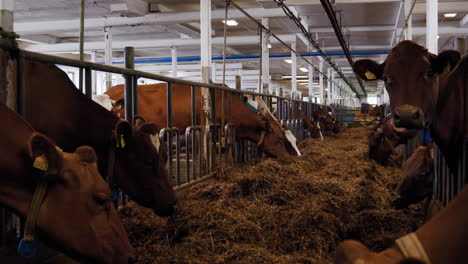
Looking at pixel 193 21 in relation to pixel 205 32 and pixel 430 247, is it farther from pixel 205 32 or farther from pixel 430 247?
pixel 430 247

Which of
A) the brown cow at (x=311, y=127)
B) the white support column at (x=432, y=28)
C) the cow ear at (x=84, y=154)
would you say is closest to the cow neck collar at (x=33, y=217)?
the cow ear at (x=84, y=154)

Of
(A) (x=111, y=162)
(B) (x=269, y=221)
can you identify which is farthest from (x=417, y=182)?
(A) (x=111, y=162)

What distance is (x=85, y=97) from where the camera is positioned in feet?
10.6

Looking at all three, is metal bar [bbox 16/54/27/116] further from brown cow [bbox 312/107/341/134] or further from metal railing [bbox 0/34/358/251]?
brown cow [bbox 312/107/341/134]

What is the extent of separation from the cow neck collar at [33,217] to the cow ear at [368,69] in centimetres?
336

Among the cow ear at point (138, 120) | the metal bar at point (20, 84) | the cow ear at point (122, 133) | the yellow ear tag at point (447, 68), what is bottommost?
the cow ear at point (122, 133)

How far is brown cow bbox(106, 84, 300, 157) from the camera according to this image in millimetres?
6836

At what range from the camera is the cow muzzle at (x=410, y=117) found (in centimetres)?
337

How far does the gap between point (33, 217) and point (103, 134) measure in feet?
4.64

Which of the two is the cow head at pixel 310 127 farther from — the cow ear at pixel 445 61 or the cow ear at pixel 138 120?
the cow ear at pixel 138 120

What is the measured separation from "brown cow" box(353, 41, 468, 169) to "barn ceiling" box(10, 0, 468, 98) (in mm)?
7201

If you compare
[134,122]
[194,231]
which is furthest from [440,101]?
[134,122]

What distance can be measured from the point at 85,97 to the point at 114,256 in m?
1.63

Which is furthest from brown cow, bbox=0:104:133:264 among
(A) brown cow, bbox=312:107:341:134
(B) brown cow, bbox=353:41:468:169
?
(A) brown cow, bbox=312:107:341:134
